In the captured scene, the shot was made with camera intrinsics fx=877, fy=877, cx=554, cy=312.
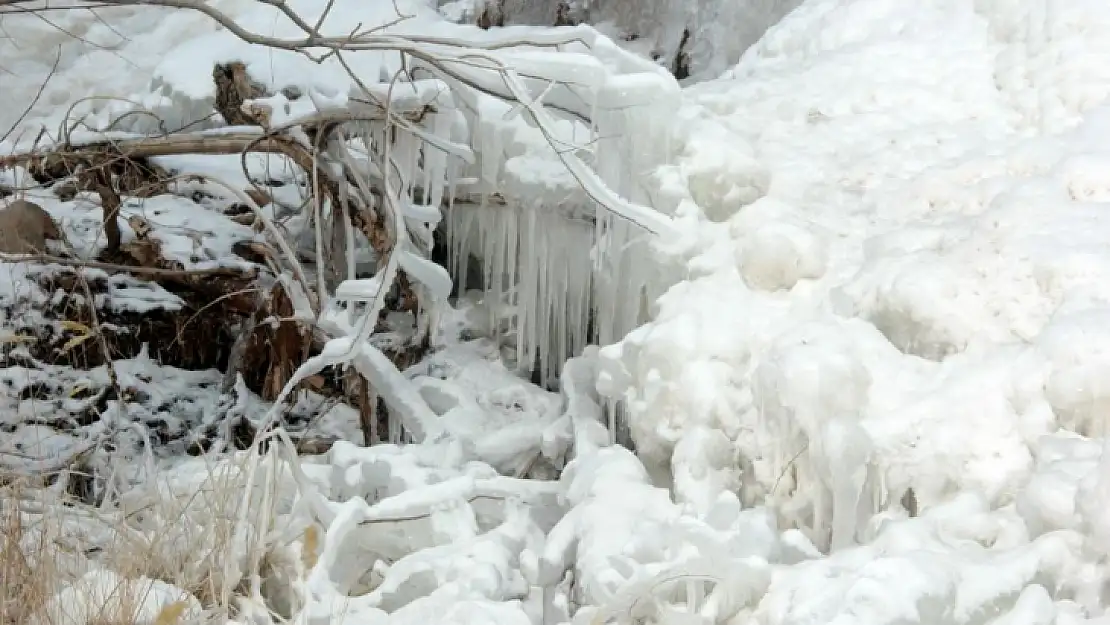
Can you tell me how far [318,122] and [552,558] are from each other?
2.07 metres

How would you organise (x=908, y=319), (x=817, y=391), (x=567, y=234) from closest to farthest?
(x=817, y=391) → (x=908, y=319) → (x=567, y=234)

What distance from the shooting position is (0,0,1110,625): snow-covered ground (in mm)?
1729

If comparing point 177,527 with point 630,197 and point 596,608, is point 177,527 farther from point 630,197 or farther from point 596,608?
point 630,197

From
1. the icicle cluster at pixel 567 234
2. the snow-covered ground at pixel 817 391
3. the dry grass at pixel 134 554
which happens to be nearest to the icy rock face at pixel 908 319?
the snow-covered ground at pixel 817 391

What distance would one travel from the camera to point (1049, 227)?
2.08 meters

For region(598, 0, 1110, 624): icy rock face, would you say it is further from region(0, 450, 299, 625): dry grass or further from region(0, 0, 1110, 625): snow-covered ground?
region(0, 450, 299, 625): dry grass

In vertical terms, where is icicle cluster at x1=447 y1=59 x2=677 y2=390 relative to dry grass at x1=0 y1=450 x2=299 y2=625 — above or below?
above

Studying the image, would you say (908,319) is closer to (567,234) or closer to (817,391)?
(817,391)

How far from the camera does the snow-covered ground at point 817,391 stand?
5.67 ft

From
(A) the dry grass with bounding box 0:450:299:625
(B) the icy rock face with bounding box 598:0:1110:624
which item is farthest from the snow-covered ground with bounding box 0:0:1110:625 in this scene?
(A) the dry grass with bounding box 0:450:299:625

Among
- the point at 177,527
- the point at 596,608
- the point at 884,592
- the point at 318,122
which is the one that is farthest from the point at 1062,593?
the point at 318,122

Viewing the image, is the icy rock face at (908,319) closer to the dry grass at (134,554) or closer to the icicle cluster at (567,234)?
the icicle cluster at (567,234)

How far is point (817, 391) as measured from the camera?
1.97m

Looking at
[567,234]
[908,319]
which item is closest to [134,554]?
[567,234]
